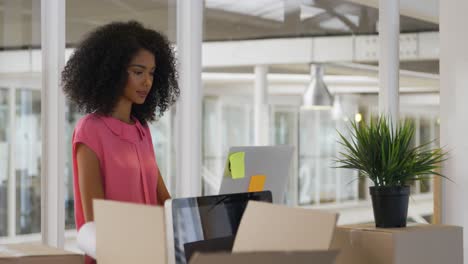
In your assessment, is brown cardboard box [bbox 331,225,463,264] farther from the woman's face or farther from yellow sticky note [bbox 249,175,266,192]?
the woman's face

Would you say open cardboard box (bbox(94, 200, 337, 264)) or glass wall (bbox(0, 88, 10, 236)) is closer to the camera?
open cardboard box (bbox(94, 200, 337, 264))

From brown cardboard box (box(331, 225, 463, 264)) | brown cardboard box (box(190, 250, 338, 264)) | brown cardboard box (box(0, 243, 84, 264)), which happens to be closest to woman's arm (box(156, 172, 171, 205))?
brown cardboard box (box(331, 225, 463, 264))

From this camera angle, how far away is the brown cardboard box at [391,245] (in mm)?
2502

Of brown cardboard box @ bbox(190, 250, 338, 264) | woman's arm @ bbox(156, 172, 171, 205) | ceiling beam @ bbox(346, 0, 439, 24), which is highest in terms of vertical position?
ceiling beam @ bbox(346, 0, 439, 24)

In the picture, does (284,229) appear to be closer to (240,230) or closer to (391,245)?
(240,230)

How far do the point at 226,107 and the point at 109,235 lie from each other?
1096 centimetres

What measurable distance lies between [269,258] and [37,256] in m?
0.61

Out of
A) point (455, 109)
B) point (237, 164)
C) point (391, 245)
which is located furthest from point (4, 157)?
point (455, 109)

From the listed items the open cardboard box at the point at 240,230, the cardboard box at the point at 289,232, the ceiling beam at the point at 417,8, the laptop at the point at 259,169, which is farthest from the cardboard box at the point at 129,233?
the ceiling beam at the point at 417,8

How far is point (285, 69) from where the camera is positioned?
993cm

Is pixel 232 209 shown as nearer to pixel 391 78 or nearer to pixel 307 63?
pixel 391 78

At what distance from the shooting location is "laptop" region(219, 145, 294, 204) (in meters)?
2.77

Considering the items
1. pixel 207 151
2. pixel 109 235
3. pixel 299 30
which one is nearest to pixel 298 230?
pixel 109 235

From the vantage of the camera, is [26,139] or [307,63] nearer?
[26,139]
